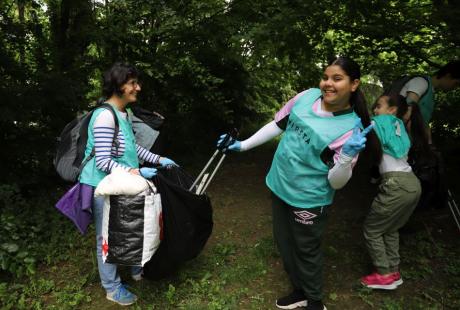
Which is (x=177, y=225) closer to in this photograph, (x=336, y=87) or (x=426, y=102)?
(x=336, y=87)

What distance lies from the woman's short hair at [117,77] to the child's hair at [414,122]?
2.13 meters

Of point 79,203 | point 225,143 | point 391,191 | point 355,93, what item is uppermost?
point 355,93

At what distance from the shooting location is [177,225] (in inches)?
112

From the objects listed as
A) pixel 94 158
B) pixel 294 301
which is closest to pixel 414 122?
pixel 294 301

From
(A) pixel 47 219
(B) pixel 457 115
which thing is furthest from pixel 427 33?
(A) pixel 47 219

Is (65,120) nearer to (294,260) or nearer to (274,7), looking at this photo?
(274,7)

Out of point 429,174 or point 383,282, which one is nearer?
point 383,282

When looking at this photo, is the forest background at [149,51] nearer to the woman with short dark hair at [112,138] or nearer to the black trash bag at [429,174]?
the black trash bag at [429,174]

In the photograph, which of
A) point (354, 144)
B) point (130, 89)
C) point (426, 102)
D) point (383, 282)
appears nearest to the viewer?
point (354, 144)

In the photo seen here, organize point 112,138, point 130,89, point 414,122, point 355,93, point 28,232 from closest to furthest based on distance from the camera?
point 355,93, point 112,138, point 130,89, point 414,122, point 28,232

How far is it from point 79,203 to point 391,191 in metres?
2.40

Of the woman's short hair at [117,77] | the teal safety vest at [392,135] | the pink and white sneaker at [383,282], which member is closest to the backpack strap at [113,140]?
the woman's short hair at [117,77]

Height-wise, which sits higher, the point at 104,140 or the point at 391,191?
the point at 104,140

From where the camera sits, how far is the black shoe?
9.84 ft
